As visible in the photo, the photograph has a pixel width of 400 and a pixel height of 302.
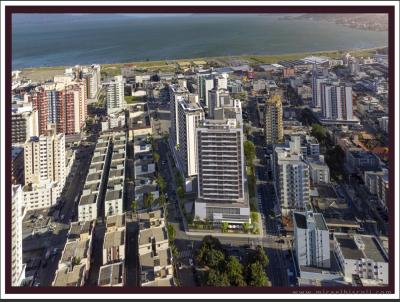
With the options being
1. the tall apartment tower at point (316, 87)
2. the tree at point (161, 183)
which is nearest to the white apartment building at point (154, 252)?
the tree at point (161, 183)

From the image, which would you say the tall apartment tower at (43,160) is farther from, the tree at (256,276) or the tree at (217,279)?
the tree at (256,276)

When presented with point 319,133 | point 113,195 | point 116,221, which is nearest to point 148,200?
point 113,195

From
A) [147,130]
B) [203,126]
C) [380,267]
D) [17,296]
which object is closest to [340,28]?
[147,130]

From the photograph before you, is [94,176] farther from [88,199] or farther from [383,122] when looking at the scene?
[383,122]

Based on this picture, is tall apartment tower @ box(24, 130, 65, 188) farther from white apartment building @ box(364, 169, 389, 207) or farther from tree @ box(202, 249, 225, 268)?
white apartment building @ box(364, 169, 389, 207)

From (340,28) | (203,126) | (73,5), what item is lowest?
(203,126)

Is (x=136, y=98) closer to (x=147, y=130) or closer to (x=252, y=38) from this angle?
(x=147, y=130)

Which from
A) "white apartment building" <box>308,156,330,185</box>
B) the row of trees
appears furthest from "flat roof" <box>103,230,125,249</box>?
"white apartment building" <box>308,156,330,185</box>
